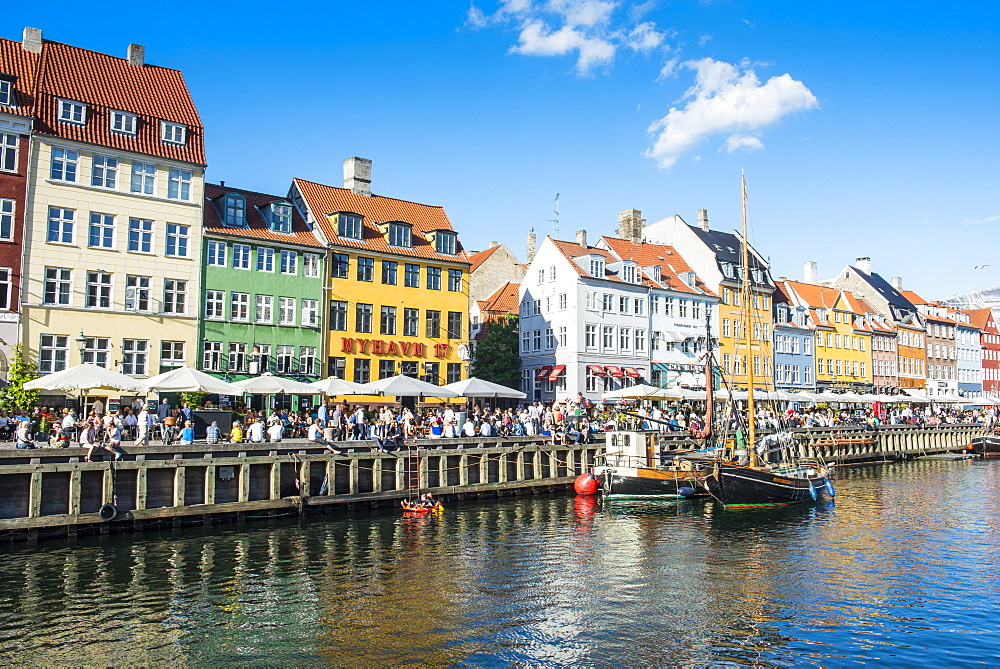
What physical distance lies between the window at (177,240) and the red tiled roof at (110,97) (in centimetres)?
367

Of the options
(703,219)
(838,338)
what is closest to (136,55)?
(703,219)

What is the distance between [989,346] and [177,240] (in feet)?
343

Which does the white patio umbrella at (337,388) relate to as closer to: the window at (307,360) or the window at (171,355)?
the window at (171,355)

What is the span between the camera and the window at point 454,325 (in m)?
54.7

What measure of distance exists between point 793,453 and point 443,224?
27135 mm

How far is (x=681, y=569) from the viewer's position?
21812 millimetres

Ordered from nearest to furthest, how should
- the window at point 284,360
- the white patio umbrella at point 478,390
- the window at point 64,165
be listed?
the white patio umbrella at point 478,390 < the window at point 64,165 < the window at point 284,360

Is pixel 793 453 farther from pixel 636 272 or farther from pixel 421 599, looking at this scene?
pixel 421 599

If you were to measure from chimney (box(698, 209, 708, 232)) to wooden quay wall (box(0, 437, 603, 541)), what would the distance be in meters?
45.4

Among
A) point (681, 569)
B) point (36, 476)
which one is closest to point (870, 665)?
point (681, 569)

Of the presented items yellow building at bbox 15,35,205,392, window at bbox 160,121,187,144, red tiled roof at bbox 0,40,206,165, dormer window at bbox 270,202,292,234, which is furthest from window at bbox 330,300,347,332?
window at bbox 160,121,187,144

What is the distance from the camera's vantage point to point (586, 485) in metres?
36.0

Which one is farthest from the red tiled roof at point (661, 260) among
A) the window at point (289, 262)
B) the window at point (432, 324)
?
the window at point (289, 262)

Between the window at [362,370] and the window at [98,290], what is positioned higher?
the window at [98,290]
